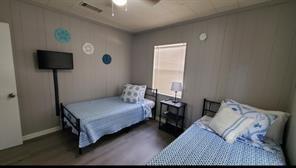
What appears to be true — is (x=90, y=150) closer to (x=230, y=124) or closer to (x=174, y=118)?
(x=174, y=118)

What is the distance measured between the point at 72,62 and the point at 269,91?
3.65 metres

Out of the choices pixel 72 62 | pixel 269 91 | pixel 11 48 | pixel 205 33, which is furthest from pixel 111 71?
pixel 269 91

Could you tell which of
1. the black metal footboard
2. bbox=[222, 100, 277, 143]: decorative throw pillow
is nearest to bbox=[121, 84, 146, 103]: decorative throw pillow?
the black metal footboard

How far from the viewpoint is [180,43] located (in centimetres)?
285

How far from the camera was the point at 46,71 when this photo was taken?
2459 mm

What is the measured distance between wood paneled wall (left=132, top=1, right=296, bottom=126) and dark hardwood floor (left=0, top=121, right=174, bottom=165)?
1.09 meters

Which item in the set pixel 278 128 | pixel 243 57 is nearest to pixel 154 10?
pixel 243 57

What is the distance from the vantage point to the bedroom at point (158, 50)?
1838mm

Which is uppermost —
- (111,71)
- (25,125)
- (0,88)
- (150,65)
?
(150,65)

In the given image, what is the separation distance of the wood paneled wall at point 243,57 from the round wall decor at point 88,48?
198 centimetres

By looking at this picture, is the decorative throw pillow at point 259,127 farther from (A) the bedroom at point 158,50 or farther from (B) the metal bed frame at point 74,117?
(B) the metal bed frame at point 74,117

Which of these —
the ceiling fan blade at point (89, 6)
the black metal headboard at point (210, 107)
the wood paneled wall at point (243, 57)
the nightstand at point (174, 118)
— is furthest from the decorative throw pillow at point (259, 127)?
the ceiling fan blade at point (89, 6)

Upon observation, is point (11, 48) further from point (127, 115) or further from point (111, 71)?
point (127, 115)

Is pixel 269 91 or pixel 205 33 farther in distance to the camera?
pixel 205 33
